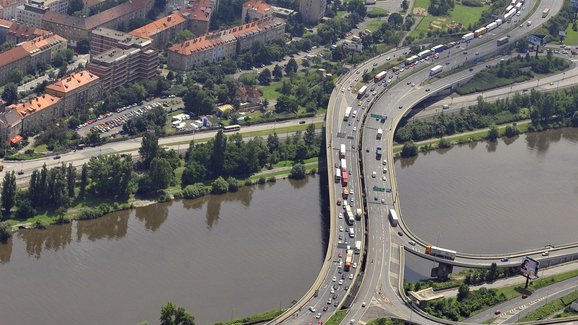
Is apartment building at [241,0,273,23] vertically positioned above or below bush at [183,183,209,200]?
above

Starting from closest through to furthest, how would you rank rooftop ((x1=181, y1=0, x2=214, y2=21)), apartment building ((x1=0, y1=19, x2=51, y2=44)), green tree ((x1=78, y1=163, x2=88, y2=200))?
green tree ((x1=78, y1=163, x2=88, y2=200)) < apartment building ((x1=0, y1=19, x2=51, y2=44)) < rooftop ((x1=181, y1=0, x2=214, y2=21))

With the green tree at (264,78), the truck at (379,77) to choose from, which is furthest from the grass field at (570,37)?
the green tree at (264,78)

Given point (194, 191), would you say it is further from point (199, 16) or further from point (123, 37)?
point (199, 16)

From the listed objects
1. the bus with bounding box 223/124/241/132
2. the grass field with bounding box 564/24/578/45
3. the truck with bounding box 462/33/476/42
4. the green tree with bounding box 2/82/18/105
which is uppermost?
the grass field with bounding box 564/24/578/45

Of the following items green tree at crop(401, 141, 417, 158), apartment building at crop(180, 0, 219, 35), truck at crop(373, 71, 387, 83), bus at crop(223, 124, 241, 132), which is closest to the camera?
green tree at crop(401, 141, 417, 158)

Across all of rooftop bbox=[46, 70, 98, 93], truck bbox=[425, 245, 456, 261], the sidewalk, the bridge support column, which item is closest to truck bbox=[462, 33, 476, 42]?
rooftop bbox=[46, 70, 98, 93]

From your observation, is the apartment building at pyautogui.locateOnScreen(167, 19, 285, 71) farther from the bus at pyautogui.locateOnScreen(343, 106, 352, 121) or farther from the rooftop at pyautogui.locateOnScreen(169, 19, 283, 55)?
the bus at pyautogui.locateOnScreen(343, 106, 352, 121)
